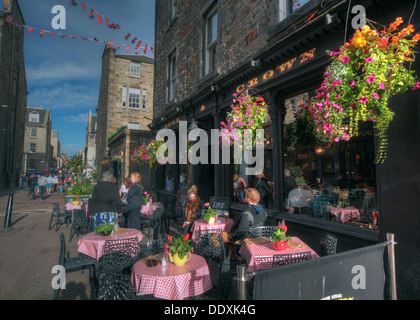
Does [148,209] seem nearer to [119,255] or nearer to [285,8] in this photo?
[119,255]

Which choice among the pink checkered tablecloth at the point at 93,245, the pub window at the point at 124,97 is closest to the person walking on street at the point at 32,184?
the pub window at the point at 124,97

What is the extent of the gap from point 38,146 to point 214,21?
4798 centimetres

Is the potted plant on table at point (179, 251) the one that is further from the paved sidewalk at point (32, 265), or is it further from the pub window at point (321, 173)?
the pub window at point (321, 173)

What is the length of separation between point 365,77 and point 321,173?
160 inches

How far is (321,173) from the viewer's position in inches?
249

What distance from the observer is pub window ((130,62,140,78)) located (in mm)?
27469

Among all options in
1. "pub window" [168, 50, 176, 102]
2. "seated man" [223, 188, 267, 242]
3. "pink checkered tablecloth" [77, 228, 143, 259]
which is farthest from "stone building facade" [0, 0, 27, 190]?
"seated man" [223, 188, 267, 242]

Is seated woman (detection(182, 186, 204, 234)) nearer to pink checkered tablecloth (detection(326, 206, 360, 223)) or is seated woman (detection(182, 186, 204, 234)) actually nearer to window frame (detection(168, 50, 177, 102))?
pink checkered tablecloth (detection(326, 206, 360, 223))

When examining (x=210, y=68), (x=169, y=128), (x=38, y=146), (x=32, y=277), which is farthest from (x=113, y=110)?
(x=38, y=146)

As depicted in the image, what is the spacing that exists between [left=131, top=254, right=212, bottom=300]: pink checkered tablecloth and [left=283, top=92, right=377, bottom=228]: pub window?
11.4ft

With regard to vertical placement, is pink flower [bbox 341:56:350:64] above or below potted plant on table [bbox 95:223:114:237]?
above

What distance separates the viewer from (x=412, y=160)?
344cm

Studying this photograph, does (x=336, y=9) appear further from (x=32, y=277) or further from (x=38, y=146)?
(x=38, y=146)

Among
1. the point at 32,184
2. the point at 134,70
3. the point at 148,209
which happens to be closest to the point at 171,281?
the point at 148,209
